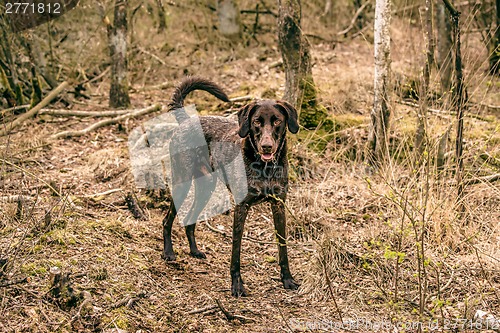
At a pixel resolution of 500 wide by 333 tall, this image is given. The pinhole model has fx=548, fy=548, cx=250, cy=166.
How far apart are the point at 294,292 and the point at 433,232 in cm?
146

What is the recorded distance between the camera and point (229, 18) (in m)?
11.9

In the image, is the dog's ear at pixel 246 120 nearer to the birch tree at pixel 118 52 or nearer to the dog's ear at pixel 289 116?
the dog's ear at pixel 289 116

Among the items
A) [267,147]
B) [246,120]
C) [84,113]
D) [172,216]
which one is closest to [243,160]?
[246,120]

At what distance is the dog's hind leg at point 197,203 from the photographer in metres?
5.56

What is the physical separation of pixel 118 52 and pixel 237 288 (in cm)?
499

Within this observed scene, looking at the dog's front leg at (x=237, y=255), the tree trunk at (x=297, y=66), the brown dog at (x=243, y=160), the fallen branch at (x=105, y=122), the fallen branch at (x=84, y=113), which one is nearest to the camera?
the brown dog at (x=243, y=160)

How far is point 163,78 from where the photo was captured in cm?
1044

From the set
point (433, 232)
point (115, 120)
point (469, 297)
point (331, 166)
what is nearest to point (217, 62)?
point (115, 120)

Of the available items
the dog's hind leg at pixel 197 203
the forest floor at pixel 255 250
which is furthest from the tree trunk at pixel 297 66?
the dog's hind leg at pixel 197 203

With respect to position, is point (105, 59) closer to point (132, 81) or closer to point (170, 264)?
point (132, 81)

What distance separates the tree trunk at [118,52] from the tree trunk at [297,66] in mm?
2770

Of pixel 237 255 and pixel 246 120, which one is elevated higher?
pixel 246 120

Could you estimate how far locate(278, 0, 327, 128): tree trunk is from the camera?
6.86 metres

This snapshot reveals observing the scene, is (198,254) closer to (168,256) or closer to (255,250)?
(168,256)
